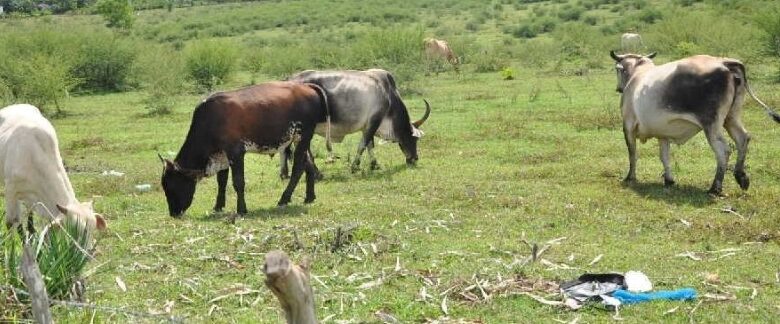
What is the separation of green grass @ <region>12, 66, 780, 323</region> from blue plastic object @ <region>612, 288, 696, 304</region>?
0.12 meters

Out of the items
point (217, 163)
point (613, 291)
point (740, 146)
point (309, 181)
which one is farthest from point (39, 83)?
point (613, 291)

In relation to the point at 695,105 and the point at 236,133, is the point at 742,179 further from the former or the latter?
the point at 236,133

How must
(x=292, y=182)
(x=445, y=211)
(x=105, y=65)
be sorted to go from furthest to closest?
(x=105, y=65) < (x=292, y=182) < (x=445, y=211)

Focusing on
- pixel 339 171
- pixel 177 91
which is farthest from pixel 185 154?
pixel 177 91

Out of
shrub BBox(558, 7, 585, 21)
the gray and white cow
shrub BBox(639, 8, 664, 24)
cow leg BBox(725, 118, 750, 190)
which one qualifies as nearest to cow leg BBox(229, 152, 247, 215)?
the gray and white cow

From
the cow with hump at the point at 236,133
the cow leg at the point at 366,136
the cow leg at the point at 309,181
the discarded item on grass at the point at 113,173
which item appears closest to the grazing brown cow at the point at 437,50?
the cow leg at the point at 366,136

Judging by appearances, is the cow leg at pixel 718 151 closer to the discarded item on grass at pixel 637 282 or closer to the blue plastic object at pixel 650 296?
the discarded item on grass at pixel 637 282

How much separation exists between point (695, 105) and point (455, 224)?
11.0ft

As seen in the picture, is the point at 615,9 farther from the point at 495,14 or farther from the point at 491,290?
the point at 491,290

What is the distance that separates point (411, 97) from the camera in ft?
72.7

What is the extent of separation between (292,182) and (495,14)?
3925cm

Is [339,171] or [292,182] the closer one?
[292,182]

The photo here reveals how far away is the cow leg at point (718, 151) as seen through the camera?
1031cm

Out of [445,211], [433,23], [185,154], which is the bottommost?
[433,23]
